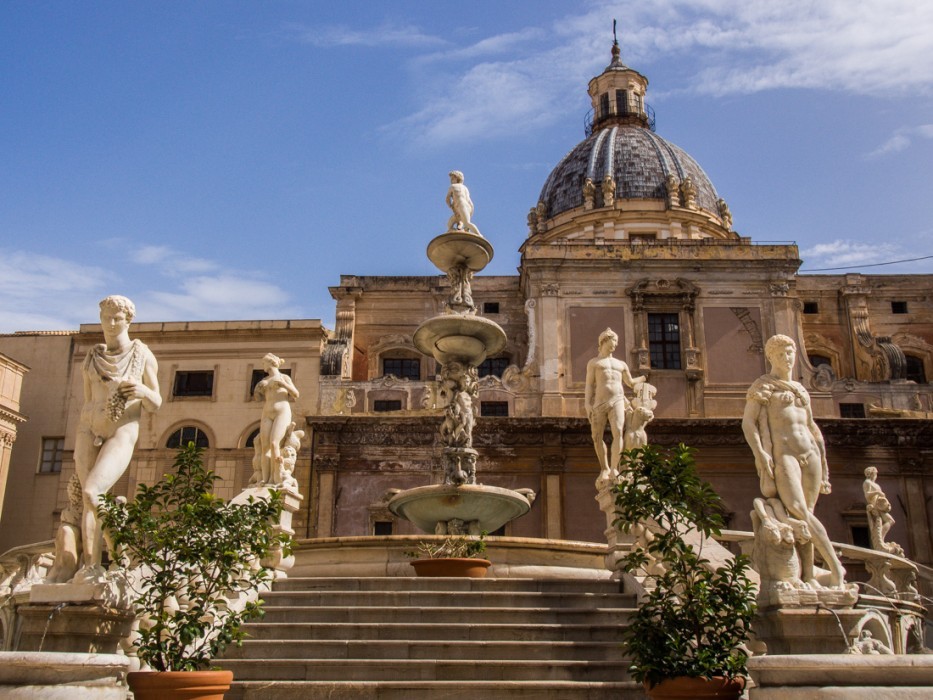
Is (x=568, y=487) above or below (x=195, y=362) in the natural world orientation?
below

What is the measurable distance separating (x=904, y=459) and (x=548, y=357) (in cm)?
1257

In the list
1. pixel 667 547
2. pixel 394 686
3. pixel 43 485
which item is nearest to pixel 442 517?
pixel 394 686

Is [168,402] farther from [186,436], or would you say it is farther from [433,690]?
[433,690]

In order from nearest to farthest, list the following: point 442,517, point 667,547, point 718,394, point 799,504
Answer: point 667,547, point 799,504, point 442,517, point 718,394

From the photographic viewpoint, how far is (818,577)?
29.4ft

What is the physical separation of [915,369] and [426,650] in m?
35.0

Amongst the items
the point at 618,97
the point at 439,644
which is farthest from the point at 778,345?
the point at 618,97

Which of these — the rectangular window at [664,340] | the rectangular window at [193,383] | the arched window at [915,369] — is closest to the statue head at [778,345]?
the rectangular window at [664,340]

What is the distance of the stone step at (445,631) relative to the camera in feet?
31.7

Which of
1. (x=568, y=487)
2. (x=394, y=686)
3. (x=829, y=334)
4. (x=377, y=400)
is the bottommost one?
(x=394, y=686)

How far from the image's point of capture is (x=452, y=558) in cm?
1145

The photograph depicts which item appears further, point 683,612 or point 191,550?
point 191,550

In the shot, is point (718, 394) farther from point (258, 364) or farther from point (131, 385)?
point (131, 385)

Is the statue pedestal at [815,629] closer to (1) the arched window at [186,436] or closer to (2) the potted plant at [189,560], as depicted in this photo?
(2) the potted plant at [189,560]
